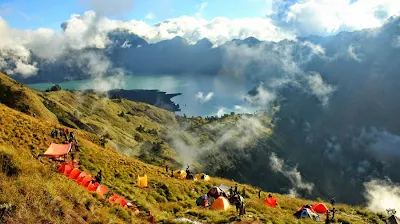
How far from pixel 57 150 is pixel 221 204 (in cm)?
2223

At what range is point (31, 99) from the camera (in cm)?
10788

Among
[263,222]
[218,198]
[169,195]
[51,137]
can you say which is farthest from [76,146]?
[263,222]

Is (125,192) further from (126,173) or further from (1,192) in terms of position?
(1,192)

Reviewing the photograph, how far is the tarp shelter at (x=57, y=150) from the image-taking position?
41.6 metres

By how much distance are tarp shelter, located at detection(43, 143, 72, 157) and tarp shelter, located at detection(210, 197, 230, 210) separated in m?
20.6

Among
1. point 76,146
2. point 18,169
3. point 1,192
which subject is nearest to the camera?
point 1,192

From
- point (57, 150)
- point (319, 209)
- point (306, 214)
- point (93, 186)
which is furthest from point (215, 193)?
point (57, 150)

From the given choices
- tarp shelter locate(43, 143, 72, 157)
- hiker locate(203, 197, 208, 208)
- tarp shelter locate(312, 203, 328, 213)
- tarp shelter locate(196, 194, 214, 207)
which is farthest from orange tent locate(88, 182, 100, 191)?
tarp shelter locate(312, 203, 328, 213)

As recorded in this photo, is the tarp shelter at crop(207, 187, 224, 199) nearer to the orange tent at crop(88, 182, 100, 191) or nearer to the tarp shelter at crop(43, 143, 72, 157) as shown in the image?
the orange tent at crop(88, 182, 100, 191)

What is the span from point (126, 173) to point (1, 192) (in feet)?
125

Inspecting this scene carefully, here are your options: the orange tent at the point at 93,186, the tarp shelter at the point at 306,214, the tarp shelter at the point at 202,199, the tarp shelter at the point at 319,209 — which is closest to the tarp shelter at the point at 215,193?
the tarp shelter at the point at 202,199

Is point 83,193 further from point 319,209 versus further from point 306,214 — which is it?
point 319,209

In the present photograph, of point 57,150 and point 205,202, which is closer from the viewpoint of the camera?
point 205,202

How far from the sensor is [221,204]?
37188mm
